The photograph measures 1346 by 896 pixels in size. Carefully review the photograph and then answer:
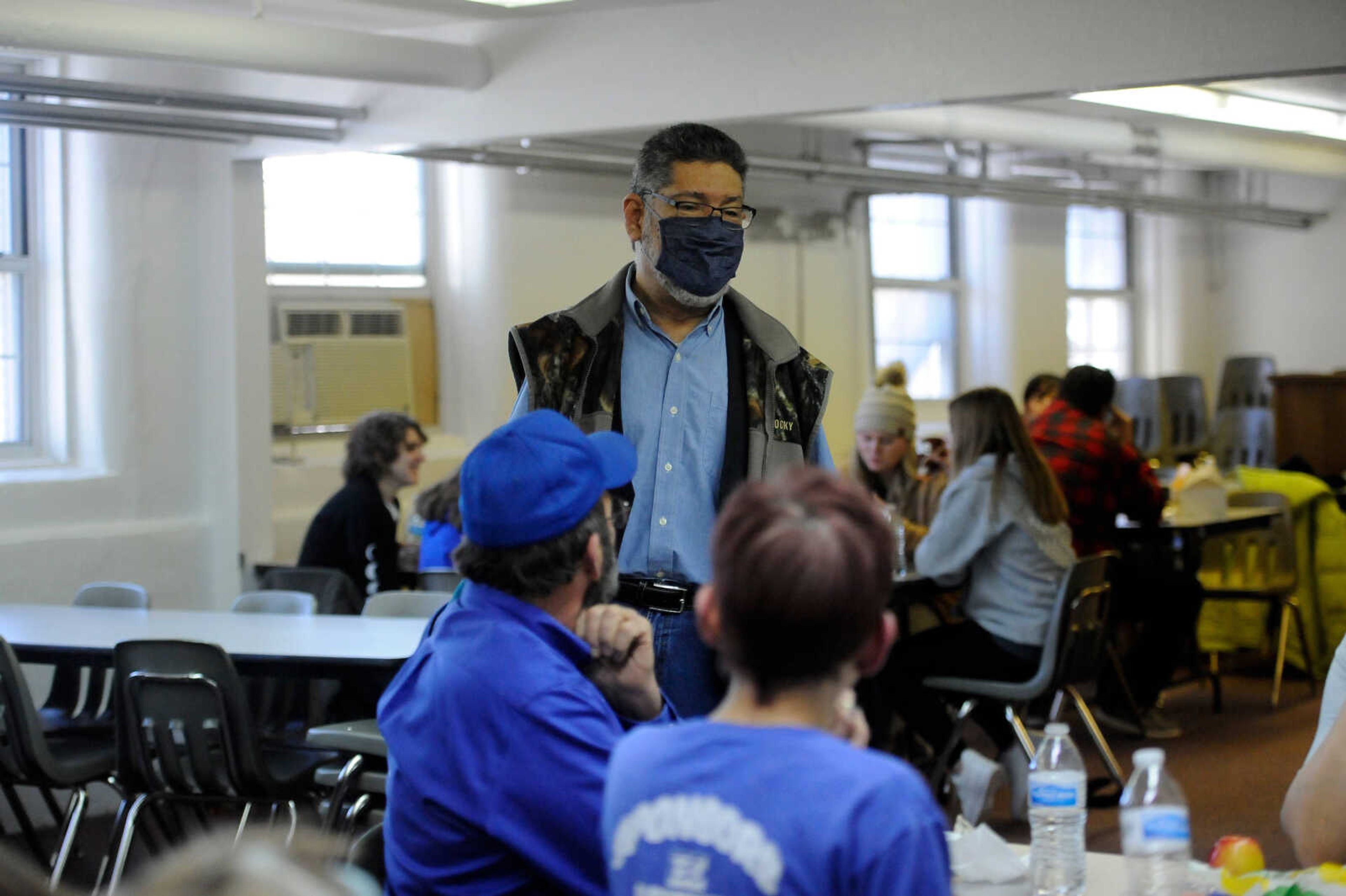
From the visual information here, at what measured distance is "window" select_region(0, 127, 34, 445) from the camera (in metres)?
6.32

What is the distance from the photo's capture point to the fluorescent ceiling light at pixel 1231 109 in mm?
7004

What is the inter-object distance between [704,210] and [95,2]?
3153 mm

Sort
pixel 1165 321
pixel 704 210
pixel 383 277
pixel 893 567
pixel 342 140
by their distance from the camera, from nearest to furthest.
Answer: pixel 893 567 < pixel 704 210 < pixel 342 140 < pixel 383 277 < pixel 1165 321

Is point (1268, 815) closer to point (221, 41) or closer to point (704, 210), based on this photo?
point (704, 210)

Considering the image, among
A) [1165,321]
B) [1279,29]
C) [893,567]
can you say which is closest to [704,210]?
[893,567]

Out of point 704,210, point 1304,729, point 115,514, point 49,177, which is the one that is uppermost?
point 49,177

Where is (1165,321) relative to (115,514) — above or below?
above

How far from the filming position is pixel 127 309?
20.7 feet

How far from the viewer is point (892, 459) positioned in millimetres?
6164

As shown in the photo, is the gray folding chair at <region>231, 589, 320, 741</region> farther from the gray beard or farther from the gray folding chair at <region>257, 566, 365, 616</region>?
the gray beard

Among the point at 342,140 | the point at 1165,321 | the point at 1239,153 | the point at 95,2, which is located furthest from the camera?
the point at 1165,321

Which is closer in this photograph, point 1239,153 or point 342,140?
point 342,140

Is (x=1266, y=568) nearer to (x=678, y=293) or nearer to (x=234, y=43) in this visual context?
(x=234, y=43)

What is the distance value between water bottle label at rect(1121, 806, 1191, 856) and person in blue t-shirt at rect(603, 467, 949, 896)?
23.8 inches
